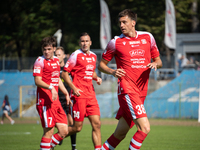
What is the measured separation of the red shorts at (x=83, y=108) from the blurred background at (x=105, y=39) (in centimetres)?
1354

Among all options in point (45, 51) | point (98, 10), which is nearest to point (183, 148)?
point (45, 51)

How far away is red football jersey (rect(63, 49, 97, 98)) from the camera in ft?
27.9

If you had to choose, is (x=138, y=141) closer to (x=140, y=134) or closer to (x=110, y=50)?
(x=140, y=134)

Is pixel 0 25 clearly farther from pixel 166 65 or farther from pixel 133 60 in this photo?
pixel 133 60

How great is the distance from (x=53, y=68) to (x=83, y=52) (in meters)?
1.19

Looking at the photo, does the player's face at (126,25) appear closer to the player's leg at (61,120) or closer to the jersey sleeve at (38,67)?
the jersey sleeve at (38,67)

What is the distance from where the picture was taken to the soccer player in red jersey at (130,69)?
632 cm

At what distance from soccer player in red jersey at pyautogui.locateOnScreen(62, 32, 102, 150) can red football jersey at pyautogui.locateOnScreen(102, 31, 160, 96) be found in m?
1.98

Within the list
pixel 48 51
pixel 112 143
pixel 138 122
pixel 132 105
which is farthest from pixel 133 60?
pixel 48 51

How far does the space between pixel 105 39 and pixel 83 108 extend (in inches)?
826

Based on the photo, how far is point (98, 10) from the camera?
4122 cm

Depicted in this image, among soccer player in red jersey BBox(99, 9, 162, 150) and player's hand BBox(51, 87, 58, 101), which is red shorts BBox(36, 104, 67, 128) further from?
soccer player in red jersey BBox(99, 9, 162, 150)

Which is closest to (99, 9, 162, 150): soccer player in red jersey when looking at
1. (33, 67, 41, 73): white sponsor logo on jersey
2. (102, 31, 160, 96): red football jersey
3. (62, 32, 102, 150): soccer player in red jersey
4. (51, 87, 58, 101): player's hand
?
(102, 31, 160, 96): red football jersey

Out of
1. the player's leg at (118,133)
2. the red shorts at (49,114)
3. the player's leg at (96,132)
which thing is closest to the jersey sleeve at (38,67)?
the red shorts at (49,114)
